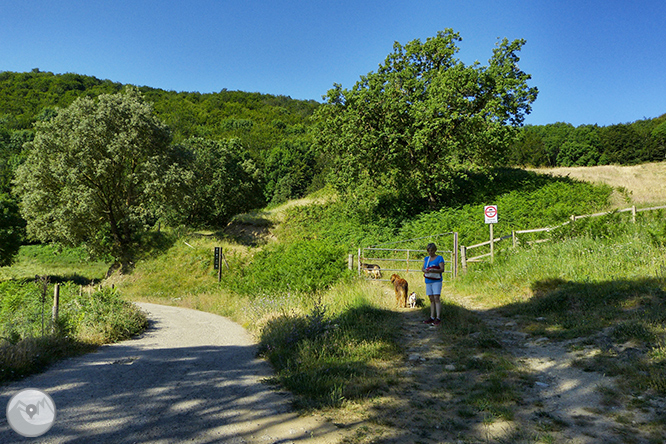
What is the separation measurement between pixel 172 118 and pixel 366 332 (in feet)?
280

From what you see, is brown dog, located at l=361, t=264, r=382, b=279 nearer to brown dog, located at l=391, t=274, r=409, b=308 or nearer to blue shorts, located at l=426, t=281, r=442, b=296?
brown dog, located at l=391, t=274, r=409, b=308

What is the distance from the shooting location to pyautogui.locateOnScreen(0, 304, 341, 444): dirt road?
12.6ft

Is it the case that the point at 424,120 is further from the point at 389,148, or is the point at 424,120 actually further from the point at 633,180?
the point at 633,180

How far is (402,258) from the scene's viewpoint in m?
20.0

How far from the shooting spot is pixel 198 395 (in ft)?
16.2

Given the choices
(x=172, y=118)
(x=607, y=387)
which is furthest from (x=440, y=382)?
(x=172, y=118)

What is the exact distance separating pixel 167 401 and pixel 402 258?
16.3 m

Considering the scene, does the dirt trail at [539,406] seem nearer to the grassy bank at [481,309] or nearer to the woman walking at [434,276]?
the grassy bank at [481,309]

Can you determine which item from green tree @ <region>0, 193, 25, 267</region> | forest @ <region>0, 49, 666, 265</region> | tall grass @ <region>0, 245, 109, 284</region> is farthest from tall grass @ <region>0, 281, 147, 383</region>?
green tree @ <region>0, 193, 25, 267</region>

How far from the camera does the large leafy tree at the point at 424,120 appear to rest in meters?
24.0

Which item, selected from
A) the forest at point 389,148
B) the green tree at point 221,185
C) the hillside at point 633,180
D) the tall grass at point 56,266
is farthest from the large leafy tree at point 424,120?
the tall grass at point 56,266

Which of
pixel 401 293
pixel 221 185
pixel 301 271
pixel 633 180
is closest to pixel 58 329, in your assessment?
pixel 301 271

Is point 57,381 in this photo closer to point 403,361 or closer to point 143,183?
point 403,361

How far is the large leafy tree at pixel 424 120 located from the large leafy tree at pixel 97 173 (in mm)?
12652
